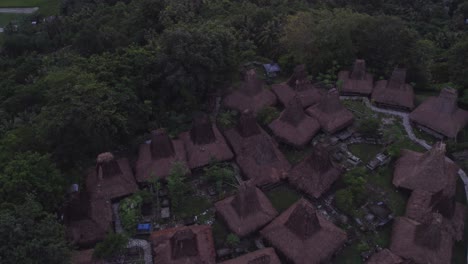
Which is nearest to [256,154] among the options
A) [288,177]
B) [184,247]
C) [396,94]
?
[288,177]

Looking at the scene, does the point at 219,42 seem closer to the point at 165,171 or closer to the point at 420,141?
the point at 165,171

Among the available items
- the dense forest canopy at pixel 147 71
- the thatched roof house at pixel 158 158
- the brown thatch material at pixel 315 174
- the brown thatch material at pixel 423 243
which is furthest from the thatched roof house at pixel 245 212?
the dense forest canopy at pixel 147 71

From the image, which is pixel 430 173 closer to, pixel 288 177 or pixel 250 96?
pixel 288 177

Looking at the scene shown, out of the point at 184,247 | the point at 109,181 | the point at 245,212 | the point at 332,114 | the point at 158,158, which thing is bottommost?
the point at 109,181

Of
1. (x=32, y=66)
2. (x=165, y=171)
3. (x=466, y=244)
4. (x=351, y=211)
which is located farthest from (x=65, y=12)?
(x=466, y=244)

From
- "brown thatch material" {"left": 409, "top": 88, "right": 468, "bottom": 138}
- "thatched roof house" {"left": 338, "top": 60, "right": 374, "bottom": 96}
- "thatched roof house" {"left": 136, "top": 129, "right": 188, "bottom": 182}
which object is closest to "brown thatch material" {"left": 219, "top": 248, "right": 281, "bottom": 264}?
"thatched roof house" {"left": 136, "top": 129, "right": 188, "bottom": 182}

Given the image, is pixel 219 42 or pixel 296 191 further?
pixel 219 42

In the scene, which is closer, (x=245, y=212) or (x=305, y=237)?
(x=305, y=237)
